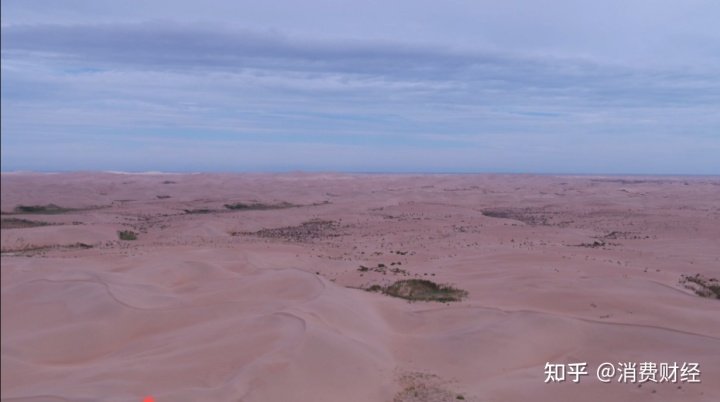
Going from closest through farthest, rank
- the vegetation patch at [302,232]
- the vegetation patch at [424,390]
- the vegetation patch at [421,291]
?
the vegetation patch at [424,390] → the vegetation patch at [421,291] → the vegetation patch at [302,232]

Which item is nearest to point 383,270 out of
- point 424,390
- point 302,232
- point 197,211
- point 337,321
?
point 337,321

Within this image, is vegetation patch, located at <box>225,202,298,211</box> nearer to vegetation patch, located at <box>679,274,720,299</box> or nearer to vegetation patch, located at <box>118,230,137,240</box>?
vegetation patch, located at <box>118,230,137,240</box>

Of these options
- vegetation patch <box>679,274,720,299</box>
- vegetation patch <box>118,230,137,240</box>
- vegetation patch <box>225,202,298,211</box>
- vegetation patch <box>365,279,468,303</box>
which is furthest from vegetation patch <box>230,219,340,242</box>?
vegetation patch <box>679,274,720,299</box>

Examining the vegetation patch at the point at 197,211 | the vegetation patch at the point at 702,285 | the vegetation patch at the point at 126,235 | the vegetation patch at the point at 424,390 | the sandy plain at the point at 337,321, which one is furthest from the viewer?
the vegetation patch at the point at 197,211

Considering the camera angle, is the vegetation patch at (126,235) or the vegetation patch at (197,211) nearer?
the vegetation patch at (126,235)

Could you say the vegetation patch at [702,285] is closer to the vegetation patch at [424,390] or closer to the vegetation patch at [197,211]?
the vegetation patch at [424,390]

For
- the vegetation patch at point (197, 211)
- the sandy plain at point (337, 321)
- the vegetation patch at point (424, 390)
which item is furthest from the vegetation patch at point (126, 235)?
the vegetation patch at point (424, 390)

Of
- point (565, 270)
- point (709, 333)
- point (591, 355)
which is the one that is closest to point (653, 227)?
point (565, 270)
